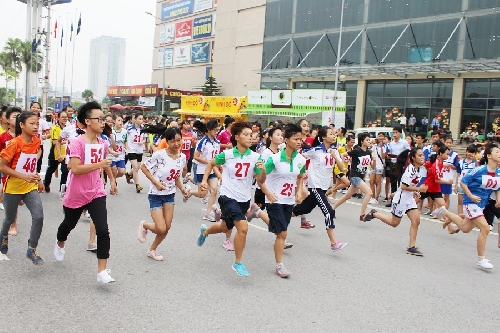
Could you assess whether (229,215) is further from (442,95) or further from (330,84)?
(330,84)

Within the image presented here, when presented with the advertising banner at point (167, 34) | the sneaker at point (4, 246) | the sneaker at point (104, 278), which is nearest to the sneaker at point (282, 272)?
the sneaker at point (104, 278)

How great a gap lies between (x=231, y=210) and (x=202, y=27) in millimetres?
59255

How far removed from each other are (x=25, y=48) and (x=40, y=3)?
18.3m

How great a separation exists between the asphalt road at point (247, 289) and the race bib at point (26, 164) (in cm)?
103

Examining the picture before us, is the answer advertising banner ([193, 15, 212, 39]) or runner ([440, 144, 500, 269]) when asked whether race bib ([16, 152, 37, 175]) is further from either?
advertising banner ([193, 15, 212, 39])

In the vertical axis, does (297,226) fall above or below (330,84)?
below

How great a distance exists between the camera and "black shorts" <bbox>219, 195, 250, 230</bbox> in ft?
17.8

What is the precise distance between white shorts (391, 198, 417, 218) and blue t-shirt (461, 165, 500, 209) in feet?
2.37

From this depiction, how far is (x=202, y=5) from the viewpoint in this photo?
61.3m

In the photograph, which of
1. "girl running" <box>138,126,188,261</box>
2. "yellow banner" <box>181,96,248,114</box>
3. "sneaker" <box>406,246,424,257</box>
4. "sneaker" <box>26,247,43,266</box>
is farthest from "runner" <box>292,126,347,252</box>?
"yellow banner" <box>181,96,248,114</box>

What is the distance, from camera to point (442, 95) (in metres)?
30.5

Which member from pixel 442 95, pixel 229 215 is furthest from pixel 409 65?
pixel 229 215

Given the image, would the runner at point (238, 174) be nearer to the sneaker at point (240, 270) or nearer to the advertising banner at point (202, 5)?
the sneaker at point (240, 270)

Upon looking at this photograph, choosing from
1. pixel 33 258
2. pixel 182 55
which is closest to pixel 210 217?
pixel 33 258
